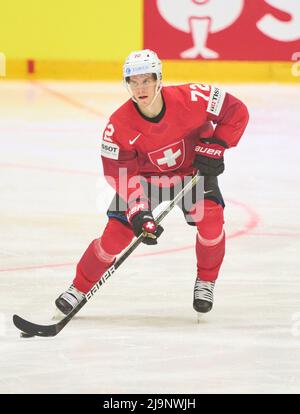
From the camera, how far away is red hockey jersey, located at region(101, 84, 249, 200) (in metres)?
5.20

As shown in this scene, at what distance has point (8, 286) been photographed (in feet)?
19.3

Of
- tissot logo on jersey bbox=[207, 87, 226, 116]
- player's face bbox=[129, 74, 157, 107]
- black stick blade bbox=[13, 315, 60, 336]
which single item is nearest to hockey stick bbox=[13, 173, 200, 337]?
black stick blade bbox=[13, 315, 60, 336]

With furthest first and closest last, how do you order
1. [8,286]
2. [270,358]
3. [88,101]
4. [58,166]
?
[88,101] < [58,166] < [8,286] < [270,358]

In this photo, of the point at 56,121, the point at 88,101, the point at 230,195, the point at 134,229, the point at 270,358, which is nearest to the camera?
the point at 270,358

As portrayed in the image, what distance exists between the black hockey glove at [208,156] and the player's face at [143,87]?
13.0 inches

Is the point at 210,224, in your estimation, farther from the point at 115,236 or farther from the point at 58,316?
the point at 58,316

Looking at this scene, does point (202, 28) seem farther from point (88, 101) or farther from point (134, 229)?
point (134, 229)

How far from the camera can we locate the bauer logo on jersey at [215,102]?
5316mm

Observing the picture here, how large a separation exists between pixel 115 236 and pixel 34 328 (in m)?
0.53

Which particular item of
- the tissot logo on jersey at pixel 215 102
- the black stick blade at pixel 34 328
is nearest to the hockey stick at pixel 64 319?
the black stick blade at pixel 34 328

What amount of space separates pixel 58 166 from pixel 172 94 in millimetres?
4046

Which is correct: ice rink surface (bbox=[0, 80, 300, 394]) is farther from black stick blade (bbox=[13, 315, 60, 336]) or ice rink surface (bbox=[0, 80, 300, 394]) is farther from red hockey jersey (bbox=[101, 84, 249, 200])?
red hockey jersey (bbox=[101, 84, 249, 200])

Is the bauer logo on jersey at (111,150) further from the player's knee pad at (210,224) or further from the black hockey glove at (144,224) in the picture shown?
the player's knee pad at (210,224)
